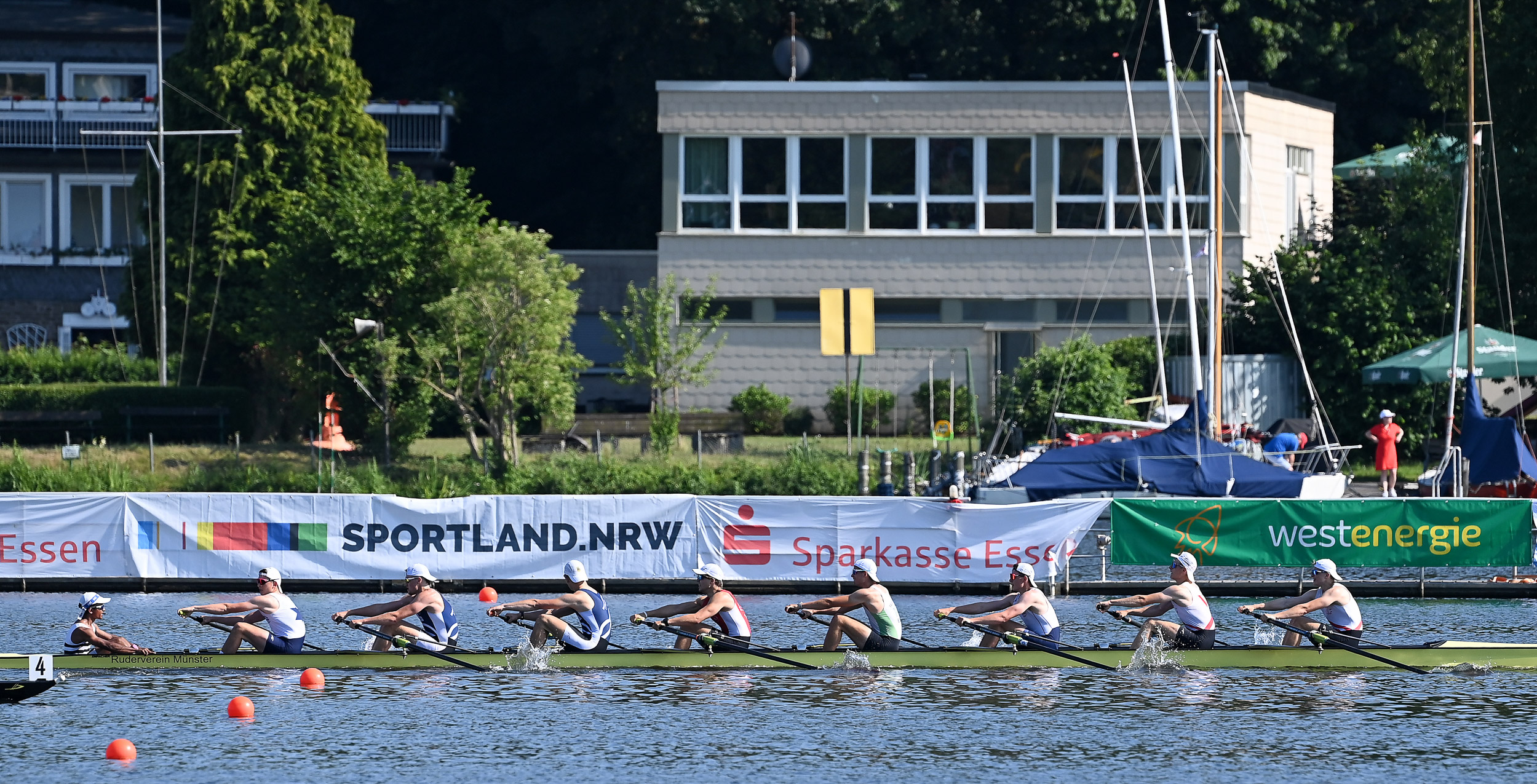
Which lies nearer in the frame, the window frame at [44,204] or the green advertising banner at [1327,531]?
the green advertising banner at [1327,531]

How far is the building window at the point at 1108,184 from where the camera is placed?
4531 cm

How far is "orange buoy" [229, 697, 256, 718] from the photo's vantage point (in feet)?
63.6

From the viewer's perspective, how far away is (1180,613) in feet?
72.9

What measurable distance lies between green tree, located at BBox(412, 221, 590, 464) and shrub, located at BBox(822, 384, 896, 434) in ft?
28.9

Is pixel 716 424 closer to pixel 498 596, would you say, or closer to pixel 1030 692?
pixel 498 596

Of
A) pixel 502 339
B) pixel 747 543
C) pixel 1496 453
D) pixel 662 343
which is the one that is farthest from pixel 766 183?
pixel 1496 453

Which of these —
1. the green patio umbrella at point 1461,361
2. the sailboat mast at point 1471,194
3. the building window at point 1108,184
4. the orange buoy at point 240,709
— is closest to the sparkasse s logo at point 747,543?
the orange buoy at point 240,709

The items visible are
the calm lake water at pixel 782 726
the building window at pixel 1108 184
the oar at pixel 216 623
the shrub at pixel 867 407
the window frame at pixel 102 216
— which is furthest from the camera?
the window frame at pixel 102 216

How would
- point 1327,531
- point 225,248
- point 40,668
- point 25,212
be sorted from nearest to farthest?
point 40,668
point 1327,531
point 225,248
point 25,212

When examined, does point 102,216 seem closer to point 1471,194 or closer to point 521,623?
point 521,623

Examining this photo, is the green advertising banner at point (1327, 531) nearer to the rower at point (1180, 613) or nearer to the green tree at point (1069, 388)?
the rower at point (1180, 613)

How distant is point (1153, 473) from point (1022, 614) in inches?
417

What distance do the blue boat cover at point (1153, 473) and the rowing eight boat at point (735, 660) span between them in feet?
31.0

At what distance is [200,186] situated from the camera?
4331cm
